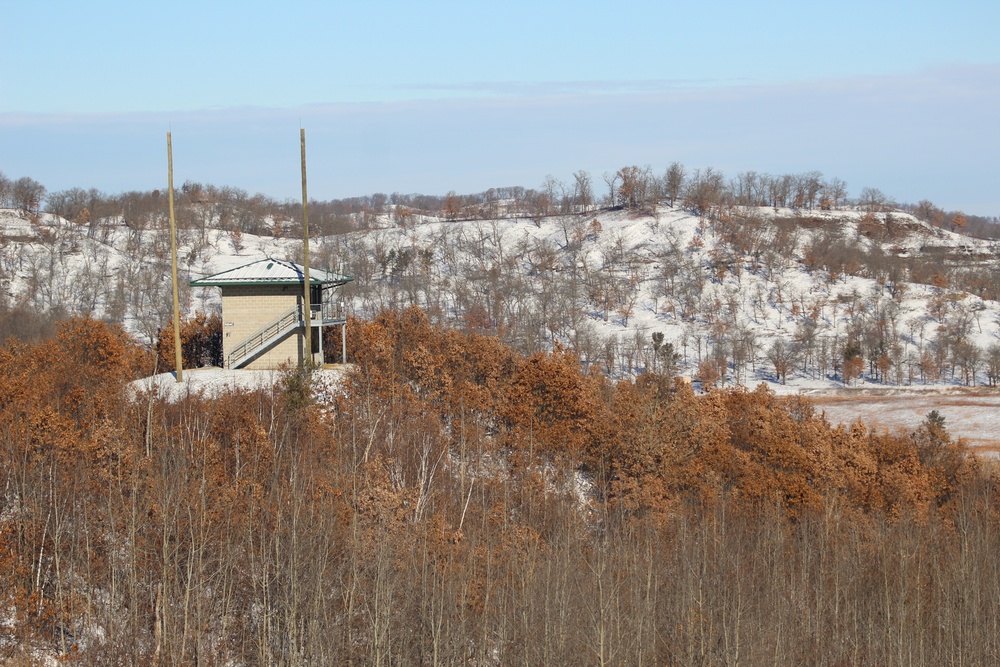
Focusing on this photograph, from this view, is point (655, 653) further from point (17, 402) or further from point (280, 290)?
point (280, 290)

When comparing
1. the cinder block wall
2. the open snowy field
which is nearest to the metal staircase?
the cinder block wall

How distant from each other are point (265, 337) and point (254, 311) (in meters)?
1.33

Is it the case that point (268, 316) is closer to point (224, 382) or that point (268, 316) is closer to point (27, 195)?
point (224, 382)

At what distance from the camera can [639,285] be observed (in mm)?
107062

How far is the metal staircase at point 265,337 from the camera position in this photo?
4131 centimetres

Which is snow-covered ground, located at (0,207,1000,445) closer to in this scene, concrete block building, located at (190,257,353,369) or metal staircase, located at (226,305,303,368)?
concrete block building, located at (190,257,353,369)

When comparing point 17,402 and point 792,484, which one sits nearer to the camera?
point 17,402

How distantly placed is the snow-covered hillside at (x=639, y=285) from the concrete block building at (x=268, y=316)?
1488 inches

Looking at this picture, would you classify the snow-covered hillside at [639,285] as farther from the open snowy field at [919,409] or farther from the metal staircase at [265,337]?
the metal staircase at [265,337]

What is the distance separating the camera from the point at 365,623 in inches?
872

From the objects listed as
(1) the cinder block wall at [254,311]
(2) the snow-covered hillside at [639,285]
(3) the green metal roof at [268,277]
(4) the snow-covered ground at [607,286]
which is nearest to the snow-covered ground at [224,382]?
(1) the cinder block wall at [254,311]

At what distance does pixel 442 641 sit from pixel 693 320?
77232 mm

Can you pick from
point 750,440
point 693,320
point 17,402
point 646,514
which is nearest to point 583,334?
point 693,320

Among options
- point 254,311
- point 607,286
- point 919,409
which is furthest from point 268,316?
point 607,286
